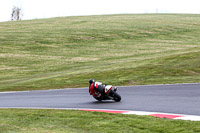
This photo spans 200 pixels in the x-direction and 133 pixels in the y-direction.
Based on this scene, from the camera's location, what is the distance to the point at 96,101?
13.1 meters

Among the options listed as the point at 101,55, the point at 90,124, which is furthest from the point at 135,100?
the point at 101,55

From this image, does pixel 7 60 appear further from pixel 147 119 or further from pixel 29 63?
pixel 147 119

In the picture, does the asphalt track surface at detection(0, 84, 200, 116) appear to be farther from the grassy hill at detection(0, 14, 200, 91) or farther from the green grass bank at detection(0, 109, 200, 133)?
the grassy hill at detection(0, 14, 200, 91)

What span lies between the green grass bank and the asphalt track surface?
141cm

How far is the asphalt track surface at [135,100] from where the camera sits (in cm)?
1060

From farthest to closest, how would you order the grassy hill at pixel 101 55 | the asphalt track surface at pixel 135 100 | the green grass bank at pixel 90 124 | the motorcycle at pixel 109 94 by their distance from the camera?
the grassy hill at pixel 101 55 < the motorcycle at pixel 109 94 < the asphalt track surface at pixel 135 100 < the green grass bank at pixel 90 124

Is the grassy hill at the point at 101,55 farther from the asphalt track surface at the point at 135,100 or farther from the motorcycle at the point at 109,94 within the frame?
the motorcycle at the point at 109,94

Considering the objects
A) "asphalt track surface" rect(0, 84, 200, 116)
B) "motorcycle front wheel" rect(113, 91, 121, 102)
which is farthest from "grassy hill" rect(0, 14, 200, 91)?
"motorcycle front wheel" rect(113, 91, 121, 102)

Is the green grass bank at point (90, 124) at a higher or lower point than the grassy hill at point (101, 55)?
lower

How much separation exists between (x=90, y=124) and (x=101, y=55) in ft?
91.0

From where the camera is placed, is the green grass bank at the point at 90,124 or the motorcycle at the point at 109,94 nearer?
the green grass bank at the point at 90,124

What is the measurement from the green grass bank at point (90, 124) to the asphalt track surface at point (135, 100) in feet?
4.64

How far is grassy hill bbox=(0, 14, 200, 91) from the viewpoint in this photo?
2034cm

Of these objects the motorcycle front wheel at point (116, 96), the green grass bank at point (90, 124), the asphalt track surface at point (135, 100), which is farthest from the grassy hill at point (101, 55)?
the green grass bank at point (90, 124)
